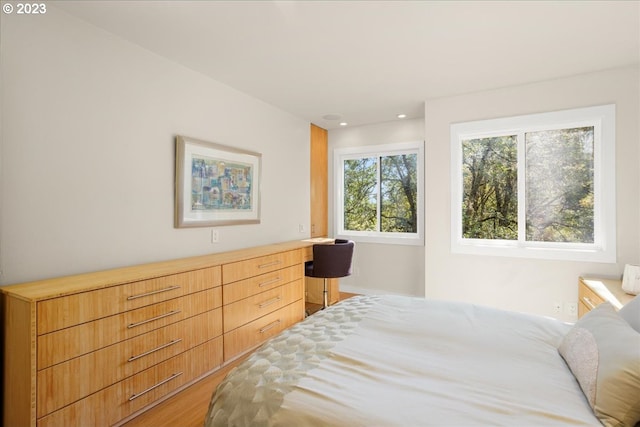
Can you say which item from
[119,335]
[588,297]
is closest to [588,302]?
[588,297]

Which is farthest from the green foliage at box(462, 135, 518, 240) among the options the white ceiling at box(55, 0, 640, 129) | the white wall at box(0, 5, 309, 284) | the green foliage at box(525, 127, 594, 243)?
the white wall at box(0, 5, 309, 284)

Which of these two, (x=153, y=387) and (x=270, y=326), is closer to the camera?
(x=153, y=387)

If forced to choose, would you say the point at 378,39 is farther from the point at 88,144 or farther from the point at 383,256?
the point at 383,256

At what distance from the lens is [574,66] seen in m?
2.72

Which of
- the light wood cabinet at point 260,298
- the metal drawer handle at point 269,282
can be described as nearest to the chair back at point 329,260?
the light wood cabinet at point 260,298

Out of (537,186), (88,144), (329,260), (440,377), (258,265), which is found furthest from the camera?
(329,260)

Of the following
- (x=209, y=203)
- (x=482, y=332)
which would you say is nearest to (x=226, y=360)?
(x=209, y=203)

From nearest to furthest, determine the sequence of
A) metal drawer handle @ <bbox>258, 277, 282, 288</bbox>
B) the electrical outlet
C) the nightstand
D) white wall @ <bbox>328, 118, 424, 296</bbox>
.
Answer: the nightstand, metal drawer handle @ <bbox>258, 277, 282, 288</bbox>, the electrical outlet, white wall @ <bbox>328, 118, 424, 296</bbox>

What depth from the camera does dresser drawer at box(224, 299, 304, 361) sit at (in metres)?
2.53

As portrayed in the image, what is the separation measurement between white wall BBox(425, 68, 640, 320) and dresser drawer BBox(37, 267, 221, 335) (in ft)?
8.43

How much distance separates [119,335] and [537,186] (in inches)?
152

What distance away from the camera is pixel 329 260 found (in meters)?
3.42

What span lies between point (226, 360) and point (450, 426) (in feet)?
6.75

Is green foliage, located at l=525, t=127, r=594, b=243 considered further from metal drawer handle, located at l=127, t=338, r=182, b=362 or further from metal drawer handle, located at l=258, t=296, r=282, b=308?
metal drawer handle, located at l=127, t=338, r=182, b=362
